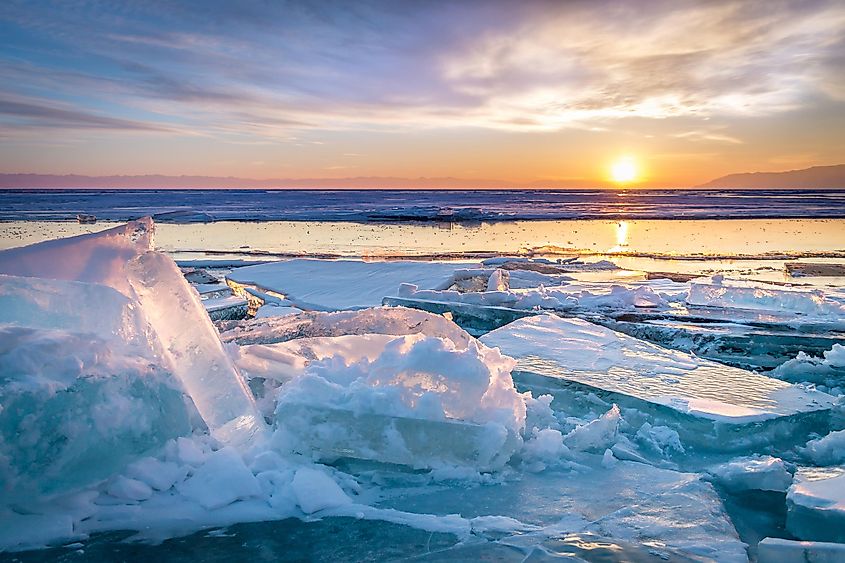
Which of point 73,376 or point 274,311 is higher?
point 73,376

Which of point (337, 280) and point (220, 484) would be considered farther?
point (337, 280)

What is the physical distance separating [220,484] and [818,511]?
205cm

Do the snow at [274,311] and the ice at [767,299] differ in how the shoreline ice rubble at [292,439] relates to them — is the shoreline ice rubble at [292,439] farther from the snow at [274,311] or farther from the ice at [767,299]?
the snow at [274,311]

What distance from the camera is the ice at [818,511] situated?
200 cm

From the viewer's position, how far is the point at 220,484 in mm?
2320

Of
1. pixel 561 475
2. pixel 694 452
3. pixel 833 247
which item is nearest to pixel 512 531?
pixel 561 475

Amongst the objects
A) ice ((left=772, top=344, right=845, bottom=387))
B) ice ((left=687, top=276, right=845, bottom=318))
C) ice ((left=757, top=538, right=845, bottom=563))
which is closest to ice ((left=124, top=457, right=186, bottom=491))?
ice ((left=757, top=538, right=845, bottom=563))

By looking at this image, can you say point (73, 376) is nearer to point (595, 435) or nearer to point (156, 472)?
point (156, 472)

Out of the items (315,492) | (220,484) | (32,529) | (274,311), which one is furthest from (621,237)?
(32,529)

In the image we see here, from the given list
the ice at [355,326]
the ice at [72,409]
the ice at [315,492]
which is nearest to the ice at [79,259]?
the ice at [72,409]

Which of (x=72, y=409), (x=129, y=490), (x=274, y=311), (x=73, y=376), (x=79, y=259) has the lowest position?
(x=274, y=311)

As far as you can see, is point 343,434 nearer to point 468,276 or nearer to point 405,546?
point 405,546

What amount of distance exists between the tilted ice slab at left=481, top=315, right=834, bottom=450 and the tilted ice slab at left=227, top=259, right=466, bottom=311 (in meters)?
3.07

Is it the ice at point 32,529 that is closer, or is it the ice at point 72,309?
the ice at point 32,529
